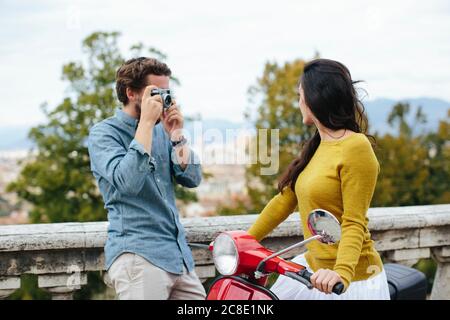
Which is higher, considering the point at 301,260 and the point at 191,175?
the point at 191,175

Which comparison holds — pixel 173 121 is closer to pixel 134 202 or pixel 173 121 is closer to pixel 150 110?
pixel 150 110

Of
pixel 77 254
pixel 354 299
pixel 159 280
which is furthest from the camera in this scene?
pixel 77 254

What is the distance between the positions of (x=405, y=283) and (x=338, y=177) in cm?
80

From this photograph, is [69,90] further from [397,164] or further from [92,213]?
[397,164]

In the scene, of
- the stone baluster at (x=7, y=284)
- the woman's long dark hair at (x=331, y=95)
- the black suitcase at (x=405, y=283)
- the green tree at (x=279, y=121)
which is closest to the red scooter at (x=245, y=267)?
the woman's long dark hair at (x=331, y=95)

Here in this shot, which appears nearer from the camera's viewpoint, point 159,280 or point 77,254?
point 159,280

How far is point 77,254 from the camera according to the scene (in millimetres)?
3176

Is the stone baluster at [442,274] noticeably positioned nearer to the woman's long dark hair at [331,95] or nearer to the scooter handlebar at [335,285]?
the woman's long dark hair at [331,95]

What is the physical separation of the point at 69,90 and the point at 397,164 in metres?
14.8

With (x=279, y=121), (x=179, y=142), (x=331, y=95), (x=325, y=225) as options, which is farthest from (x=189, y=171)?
(x=279, y=121)

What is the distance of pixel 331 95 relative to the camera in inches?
93.7

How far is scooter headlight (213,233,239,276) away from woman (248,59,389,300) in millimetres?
337

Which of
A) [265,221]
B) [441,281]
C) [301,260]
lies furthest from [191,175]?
[441,281]
